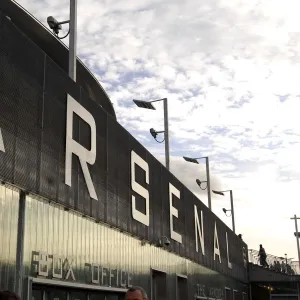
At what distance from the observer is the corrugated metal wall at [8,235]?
30.2ft

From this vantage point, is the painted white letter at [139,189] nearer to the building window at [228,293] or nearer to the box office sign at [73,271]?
the box office sign at [73,271]

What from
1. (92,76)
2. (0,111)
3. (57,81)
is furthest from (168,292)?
(0,111)

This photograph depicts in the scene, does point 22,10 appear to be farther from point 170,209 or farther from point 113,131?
point 170,209

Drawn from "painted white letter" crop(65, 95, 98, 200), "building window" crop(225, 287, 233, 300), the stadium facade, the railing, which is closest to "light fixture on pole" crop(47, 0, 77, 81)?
the stadium facade

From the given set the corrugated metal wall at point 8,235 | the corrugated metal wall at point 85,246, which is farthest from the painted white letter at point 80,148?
the corrugated metal wall at point 8,235

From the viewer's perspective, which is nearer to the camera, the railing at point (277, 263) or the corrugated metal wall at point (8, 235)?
the corrugated metal wall at point (8, 235)

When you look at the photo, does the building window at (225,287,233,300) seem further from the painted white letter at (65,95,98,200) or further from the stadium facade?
the painted white letter at (65,95,98,200)

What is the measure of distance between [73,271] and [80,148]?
9.44 feet

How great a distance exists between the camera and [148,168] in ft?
61.7

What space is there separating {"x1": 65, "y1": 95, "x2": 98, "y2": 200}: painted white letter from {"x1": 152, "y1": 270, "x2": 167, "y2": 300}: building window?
6583 millimetres

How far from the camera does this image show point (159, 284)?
19.6 meters

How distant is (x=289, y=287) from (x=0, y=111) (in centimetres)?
4107

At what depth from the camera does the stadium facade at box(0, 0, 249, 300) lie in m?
9.73

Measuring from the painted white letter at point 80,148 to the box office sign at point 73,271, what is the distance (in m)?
1.73
